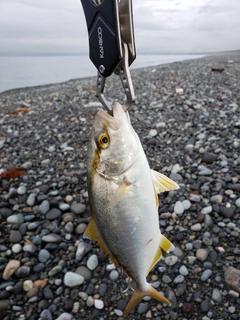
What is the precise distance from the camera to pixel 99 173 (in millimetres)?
1964

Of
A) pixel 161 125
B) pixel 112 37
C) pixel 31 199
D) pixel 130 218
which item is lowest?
pixel 161 125

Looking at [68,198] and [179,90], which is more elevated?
[68,198]

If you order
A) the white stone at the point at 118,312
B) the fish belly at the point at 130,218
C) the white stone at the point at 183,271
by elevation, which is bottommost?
the white stone at the point at 118,312

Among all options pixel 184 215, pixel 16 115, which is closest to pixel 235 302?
pixel 184 215

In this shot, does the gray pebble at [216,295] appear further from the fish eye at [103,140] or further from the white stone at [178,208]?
the fish eye at [103,140]

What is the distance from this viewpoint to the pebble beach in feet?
12.8

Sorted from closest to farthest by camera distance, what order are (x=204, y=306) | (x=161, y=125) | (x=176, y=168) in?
(x=204, y=306), (x=176, y=168), (x=161, y=125)

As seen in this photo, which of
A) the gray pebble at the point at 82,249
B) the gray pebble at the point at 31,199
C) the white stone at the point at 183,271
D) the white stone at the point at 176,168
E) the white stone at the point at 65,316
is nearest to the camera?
the white stone at the point at 65,316

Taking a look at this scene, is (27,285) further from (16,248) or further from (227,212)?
(227,212)

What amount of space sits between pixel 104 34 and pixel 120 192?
93cm

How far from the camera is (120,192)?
6.31 feet

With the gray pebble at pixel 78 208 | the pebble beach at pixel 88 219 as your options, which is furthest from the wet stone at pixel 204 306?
the gray pebble at pixel 78 208

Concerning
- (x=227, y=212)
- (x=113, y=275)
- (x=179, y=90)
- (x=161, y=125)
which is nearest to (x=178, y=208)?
(x=227, y=212)

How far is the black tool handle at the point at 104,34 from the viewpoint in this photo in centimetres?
179
